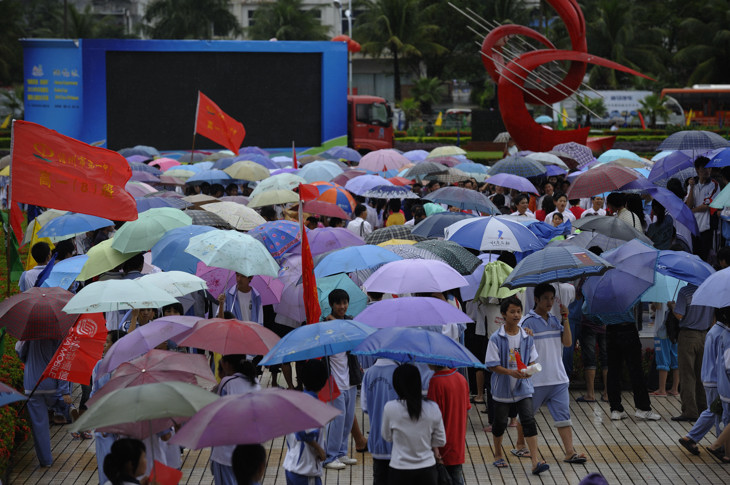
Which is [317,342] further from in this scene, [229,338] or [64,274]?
[64,274]

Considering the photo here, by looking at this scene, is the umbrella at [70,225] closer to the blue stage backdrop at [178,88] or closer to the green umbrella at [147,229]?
the green umbrella at [147,229]

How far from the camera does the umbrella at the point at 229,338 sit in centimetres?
632

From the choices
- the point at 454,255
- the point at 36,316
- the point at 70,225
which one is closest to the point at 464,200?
the point at 454,255

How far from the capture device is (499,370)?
24.2ft

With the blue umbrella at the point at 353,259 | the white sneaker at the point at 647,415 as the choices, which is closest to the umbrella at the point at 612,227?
the white sneaker at the point at 647,415

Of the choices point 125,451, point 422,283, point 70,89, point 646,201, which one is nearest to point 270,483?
point 422,283

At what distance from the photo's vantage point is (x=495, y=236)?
31.3 feet

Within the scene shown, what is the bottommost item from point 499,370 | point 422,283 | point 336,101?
point 499,370

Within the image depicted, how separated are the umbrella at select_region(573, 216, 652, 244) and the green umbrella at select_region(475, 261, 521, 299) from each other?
1700mm

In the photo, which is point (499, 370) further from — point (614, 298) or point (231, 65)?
point (231, 65)

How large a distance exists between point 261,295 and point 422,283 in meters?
2.18

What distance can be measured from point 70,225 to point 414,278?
5.02m

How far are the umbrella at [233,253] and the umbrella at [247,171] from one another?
24.9ft

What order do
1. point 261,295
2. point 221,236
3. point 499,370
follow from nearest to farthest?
point 499,370, point 221,236, point 261,295
